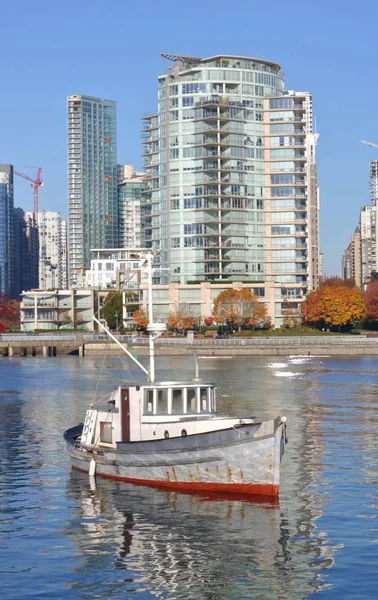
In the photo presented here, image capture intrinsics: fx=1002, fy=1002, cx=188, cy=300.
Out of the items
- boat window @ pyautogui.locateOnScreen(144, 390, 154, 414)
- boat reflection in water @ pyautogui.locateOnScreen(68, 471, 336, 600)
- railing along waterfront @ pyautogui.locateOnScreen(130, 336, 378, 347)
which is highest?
boat window @ pyautogui.locateOnScreen(144, 390, 154, 414)

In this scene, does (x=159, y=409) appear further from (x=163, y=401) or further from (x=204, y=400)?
(x=204, y=400)

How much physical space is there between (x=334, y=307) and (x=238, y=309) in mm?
17926

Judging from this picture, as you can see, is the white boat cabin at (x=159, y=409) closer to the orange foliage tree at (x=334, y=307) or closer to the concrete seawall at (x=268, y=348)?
the concrete seawall at (x=268, y=348)

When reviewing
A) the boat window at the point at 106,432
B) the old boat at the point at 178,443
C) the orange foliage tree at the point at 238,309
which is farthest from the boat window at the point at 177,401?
the orange foliage tree at the point at 238,309

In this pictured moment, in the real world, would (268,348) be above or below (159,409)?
below

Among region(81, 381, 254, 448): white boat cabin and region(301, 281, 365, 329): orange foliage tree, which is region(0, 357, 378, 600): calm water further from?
region(301, 281, 365, 329): orange foliage tree

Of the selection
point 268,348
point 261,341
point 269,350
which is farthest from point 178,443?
point 261,341

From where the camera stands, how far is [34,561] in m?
35.6

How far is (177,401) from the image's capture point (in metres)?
48.3

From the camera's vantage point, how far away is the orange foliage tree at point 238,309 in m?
188

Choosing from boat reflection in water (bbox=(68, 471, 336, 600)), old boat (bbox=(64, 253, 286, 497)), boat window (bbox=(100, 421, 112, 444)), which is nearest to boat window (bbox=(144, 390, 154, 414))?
old boat (bbox=(64, 253, 286, 497))

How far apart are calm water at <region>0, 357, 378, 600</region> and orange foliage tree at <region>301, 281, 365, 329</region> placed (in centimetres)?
11984

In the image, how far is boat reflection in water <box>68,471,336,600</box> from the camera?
32469mm

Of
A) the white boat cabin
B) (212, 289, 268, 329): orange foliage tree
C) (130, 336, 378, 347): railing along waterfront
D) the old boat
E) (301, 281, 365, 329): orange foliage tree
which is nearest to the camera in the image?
the old boat
